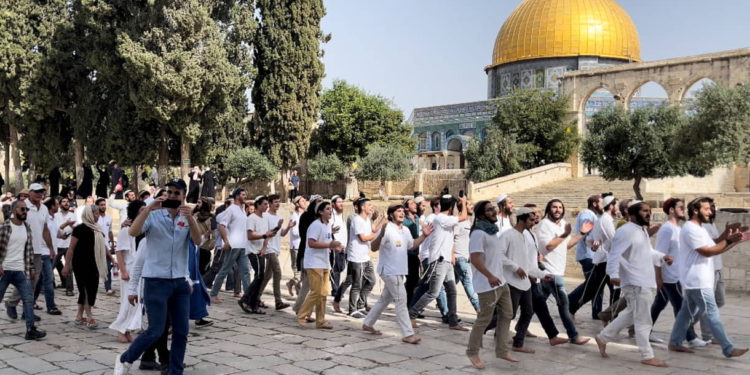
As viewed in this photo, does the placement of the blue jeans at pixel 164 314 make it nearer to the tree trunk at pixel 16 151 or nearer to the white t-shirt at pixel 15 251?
the white t-shirt at pixel 15 251

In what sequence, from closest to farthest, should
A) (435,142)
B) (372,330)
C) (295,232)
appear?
(372,330) → (295,232) → (435,142)

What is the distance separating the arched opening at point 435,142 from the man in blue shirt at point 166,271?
154ft

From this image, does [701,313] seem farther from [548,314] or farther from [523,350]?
[523,350]

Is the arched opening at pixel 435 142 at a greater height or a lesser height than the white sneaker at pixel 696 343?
greater

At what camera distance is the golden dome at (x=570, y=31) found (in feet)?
153

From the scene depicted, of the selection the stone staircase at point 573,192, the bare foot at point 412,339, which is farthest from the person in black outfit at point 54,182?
the bare foot at point 412,339

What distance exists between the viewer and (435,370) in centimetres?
571

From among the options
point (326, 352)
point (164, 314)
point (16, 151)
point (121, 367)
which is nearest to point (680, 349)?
point (326, 352)

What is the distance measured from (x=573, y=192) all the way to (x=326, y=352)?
23933mm

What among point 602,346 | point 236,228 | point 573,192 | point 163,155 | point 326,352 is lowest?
point 326,352

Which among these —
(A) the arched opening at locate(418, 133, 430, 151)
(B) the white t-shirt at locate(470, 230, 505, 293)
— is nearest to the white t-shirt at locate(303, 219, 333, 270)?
(B) the white t-shirt at locate(470, 230, 505, 293)

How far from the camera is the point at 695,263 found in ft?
19.7

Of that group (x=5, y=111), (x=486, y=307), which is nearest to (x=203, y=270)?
(x=486, y=307)

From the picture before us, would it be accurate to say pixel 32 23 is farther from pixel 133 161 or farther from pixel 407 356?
pixel 407 356
